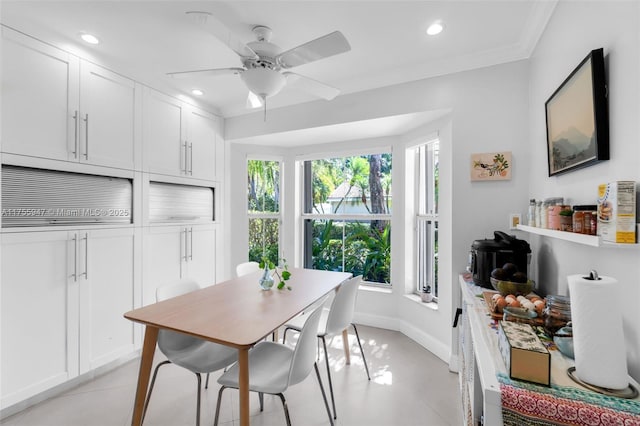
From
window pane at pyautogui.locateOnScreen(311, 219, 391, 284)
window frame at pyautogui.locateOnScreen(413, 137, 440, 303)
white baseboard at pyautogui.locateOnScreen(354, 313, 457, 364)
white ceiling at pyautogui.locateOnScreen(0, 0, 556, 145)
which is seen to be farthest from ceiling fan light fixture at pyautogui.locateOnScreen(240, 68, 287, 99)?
white baseboard at pyautogui.locateOnScreen(354, 313, 457, 364)

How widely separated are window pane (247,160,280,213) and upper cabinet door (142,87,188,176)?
899 millimetres

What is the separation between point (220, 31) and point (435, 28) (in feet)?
4.50

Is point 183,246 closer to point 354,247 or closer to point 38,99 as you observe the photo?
point 38,99

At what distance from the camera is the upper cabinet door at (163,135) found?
263 centimetres

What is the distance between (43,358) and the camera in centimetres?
196

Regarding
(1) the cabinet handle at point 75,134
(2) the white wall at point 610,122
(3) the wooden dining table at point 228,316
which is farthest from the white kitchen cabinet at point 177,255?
(2) the white wall at point 610,122

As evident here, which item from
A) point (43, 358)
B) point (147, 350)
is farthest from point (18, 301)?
point (147, 350)

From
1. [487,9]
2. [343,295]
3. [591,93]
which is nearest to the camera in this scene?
[591,93]

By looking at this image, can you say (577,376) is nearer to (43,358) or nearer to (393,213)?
(393,213)

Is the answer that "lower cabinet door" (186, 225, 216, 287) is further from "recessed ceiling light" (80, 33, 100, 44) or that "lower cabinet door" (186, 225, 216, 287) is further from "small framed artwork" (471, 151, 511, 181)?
"small framed artwork" (471, 151, 511, 181)

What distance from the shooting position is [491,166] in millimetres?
2180

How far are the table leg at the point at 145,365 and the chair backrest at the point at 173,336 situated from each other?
4.6 inches

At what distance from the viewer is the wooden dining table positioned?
1.28 meters

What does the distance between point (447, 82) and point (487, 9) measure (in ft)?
2.07
